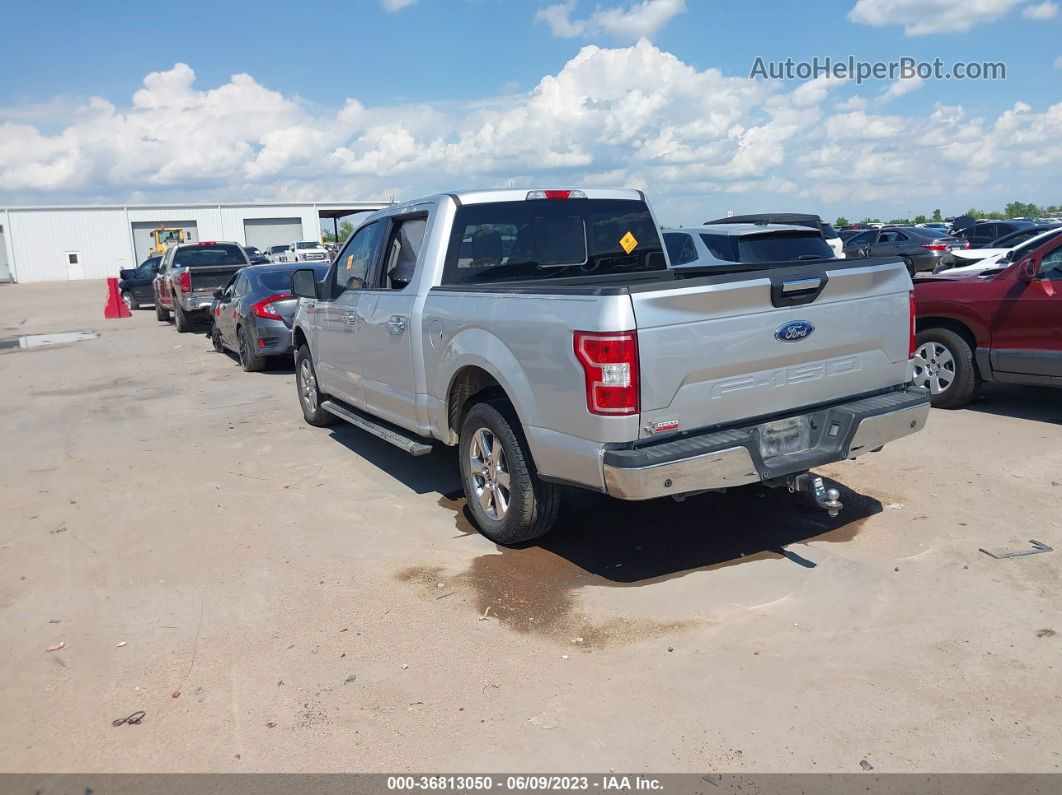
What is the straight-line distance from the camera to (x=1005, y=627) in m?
4.01

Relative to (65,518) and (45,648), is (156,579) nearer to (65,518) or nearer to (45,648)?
(45,648)

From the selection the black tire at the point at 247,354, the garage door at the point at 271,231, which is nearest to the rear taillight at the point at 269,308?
the black tire at the point at 247,354

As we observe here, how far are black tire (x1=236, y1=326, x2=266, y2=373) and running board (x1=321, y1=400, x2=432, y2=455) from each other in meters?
5.22

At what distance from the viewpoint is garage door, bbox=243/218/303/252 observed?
6875 cm

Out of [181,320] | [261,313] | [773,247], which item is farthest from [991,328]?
[181,320]

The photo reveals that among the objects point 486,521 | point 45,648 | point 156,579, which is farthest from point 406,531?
point 45,648

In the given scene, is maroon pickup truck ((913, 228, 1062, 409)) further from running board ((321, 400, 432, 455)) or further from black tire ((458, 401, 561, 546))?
running board ((321, 400, 432, 455))

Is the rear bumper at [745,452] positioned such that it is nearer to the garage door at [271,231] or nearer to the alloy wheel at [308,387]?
the alloy wheel at [308,387]

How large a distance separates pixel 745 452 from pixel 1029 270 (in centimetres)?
502

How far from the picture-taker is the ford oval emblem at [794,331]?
4.44 meters

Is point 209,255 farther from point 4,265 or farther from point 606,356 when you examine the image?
point 4,265

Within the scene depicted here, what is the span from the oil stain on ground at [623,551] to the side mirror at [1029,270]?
326 cm

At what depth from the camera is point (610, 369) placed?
13.2 ft

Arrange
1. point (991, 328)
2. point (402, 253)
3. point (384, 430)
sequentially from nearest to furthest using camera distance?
point (402, 253)
point (384, 430)
point (991, 328)
